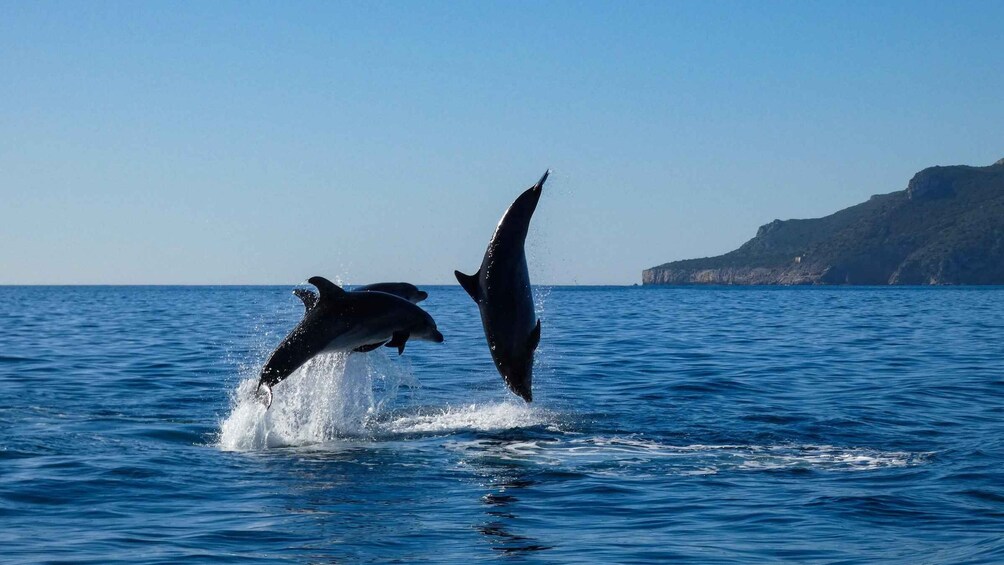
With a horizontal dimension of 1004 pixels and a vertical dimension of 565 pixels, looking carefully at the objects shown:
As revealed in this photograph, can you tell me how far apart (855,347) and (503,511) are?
28549mm

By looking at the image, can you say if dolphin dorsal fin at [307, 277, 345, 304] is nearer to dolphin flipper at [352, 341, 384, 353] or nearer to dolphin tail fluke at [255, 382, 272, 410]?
dolphin flipper at [352, 341, 384, 353]

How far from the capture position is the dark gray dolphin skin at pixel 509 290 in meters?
13.5

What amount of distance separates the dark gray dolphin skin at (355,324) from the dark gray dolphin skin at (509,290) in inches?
77.0

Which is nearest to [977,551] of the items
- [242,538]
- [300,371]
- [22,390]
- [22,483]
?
[242,538]

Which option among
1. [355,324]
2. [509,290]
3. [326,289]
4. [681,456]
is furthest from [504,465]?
[326,289]

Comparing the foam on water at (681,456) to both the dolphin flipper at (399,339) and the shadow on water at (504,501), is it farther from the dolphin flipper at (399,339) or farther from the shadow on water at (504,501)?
the dolphin flipper at (399,339)

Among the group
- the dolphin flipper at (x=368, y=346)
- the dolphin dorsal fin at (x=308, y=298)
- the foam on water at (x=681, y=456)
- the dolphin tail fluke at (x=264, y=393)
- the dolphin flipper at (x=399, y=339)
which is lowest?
the foam on water at (x=681, y=456)

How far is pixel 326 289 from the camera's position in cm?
1558

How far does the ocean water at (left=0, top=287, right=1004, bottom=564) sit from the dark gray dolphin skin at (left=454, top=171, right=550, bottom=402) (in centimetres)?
164

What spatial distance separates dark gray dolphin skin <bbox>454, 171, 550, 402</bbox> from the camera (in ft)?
44.2

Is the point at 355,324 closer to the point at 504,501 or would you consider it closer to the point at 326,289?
the point at 326,289

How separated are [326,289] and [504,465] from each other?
10.7 feet

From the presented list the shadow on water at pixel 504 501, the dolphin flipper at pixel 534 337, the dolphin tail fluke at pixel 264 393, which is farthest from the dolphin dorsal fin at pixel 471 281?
the dolphin tail fluke at pixel 264 393

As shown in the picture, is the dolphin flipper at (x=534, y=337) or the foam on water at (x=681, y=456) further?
the foam on water at (x=681, y=456)
